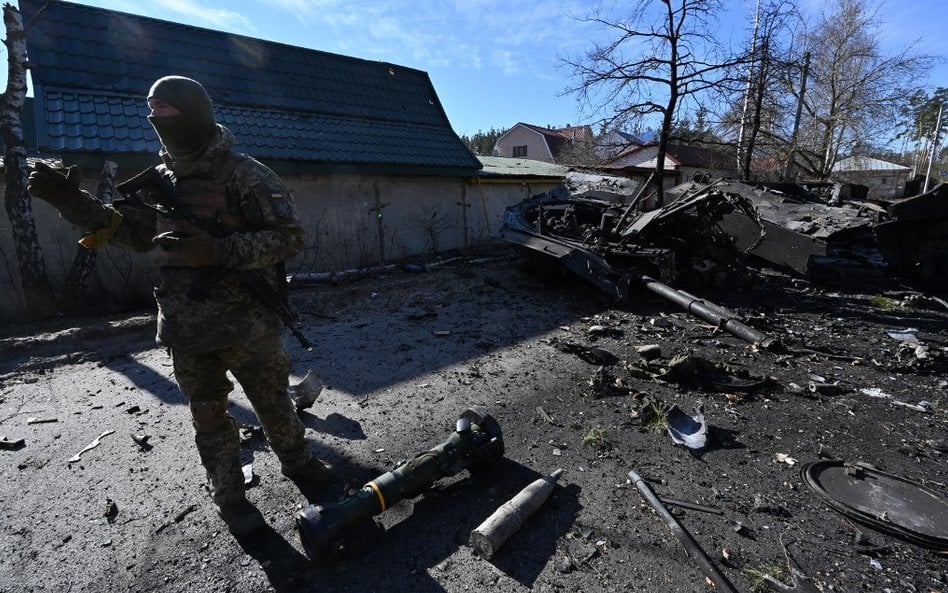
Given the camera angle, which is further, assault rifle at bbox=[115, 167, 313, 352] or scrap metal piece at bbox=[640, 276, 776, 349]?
scrap metal piece at bbox=[640, 276, 776, 349]

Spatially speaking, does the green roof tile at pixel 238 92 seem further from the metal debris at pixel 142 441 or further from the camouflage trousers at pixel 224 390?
the camouflage trousers at pixel 224 390

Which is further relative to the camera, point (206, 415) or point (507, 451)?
point (507, 451)

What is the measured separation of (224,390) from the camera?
7.88 ft

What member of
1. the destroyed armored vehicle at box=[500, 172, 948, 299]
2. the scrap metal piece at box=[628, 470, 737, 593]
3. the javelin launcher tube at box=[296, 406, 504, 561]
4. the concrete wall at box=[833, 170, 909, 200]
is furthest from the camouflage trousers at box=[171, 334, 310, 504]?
the concrete wall at box=[833, 170, 909, 200]

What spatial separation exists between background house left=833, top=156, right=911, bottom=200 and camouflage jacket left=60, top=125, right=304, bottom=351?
68.0 feet

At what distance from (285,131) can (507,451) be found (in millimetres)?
8109

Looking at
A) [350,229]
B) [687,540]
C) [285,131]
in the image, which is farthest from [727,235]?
[285,131]

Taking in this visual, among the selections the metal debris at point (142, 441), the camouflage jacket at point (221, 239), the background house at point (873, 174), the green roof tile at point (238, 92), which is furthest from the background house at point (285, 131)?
the background house at point (873, 174)

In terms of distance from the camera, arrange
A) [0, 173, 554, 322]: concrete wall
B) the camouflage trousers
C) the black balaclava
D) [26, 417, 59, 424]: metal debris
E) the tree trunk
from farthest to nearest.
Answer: [0, 173, 554, 322]: concrete wall
the tree trunk
[26, 417, 59, 424]: metal debris
the camouflage trousers
the black balaclava

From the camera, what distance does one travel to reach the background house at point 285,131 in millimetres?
6879

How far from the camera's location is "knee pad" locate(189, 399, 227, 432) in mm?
2307

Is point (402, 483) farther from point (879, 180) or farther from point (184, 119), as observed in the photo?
point (879, 180)

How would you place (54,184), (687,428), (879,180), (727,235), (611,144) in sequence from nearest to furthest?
(54,184) → (687,428) → (727,235) → (611,144) → (879,180)

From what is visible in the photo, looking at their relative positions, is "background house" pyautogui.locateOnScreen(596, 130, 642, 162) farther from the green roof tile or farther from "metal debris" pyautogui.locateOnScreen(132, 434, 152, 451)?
"metal debris" pyautogui.locateOnScreen(132, 434, 152, 451)
